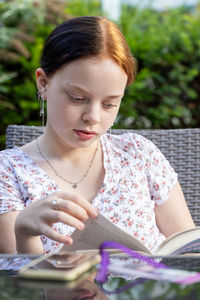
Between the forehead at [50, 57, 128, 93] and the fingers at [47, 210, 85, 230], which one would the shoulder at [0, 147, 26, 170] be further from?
the fingers at [47, 210, 85, 230]

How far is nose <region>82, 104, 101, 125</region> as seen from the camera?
158 cm

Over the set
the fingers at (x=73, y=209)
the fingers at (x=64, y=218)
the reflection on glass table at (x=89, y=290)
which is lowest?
the reflection on glass table at (x=89, y=290)

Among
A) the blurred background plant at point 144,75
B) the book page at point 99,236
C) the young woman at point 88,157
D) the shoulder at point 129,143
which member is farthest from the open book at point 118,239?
the blurred background plant at point 144,75

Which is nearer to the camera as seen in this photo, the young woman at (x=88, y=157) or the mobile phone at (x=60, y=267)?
the mobile phone at (x=60, y=267)

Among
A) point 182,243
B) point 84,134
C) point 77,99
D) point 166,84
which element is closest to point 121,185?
point 84,134

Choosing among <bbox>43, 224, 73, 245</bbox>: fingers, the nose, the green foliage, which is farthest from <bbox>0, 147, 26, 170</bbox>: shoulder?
the green foliage

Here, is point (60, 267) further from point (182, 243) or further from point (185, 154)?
point (185, 154)

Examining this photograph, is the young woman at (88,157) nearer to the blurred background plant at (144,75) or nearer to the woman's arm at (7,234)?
the woman's arm at (7,234)

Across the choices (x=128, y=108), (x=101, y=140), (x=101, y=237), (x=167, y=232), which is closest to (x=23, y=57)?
(x=128, y=108)

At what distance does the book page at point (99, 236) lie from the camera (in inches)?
47.1

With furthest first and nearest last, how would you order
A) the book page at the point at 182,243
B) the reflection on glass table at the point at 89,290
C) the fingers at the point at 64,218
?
the book page at the point at 182,243 < the fingers at the point at 64,218 < the reflection on glass table at the point at 89,290

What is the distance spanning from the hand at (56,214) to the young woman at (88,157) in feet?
0.29

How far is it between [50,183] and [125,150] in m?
0.38

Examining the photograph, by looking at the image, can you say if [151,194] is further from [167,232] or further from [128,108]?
[128,108]
